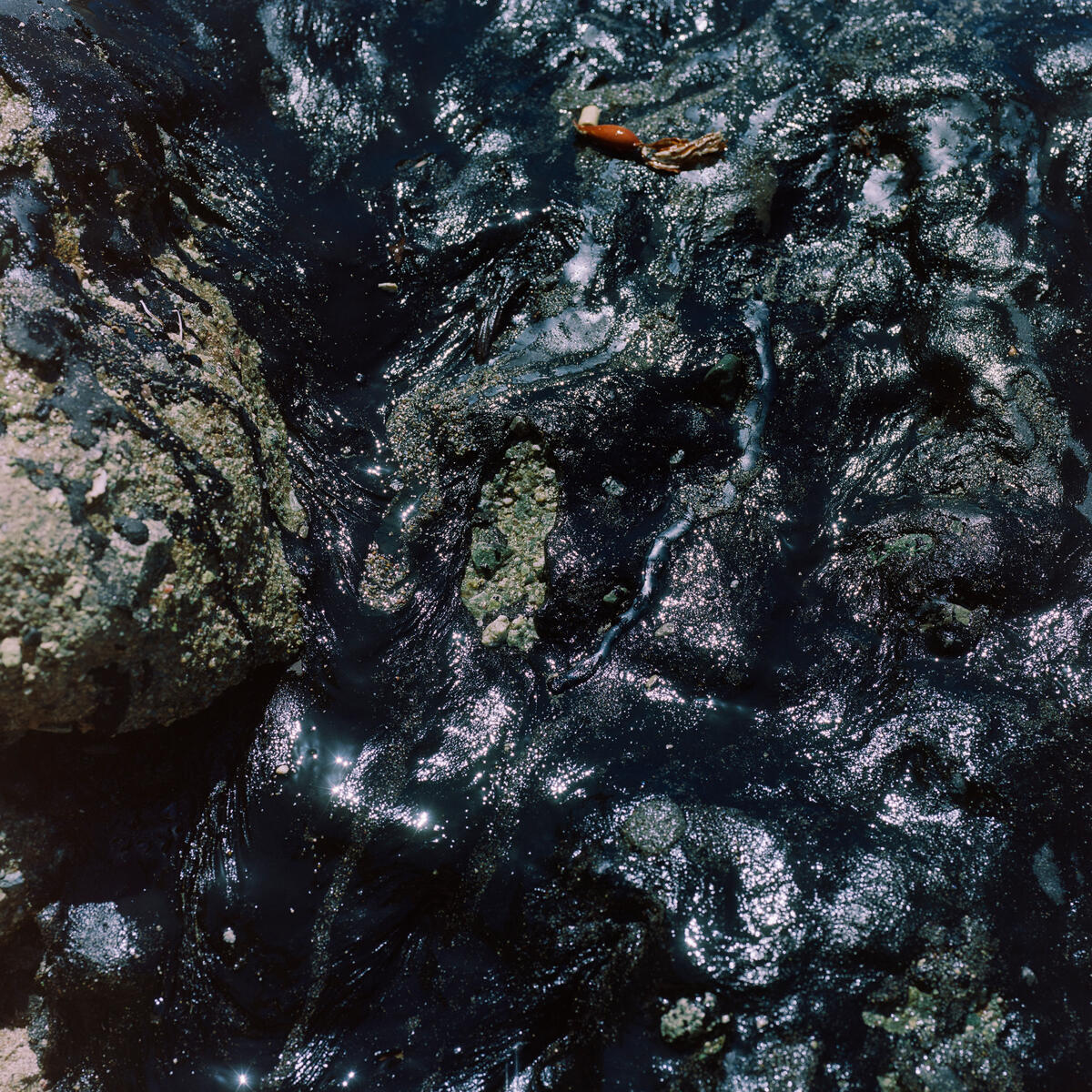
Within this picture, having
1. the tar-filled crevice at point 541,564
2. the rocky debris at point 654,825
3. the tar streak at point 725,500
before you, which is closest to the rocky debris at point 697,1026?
the tar-filled crevice at point 541,564

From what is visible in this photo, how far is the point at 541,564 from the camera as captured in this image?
2.64 m

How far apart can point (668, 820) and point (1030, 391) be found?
212 cm

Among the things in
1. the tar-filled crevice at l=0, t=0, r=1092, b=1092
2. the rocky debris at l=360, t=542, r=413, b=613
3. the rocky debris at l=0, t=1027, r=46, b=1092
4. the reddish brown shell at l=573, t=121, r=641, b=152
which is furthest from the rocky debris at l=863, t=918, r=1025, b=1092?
the reddish brown shell at l=573, t=121, r=641, b=152

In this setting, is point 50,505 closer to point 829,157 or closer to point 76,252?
point 76,252

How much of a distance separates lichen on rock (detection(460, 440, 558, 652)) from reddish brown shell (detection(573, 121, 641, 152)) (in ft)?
5.20

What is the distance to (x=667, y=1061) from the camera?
195 centimetres

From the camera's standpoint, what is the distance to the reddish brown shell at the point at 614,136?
3.38 metres

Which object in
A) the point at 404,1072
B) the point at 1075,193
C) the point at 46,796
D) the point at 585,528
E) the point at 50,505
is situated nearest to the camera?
the point at 50,505

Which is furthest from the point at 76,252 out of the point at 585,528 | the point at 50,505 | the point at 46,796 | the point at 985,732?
the point at 985,732

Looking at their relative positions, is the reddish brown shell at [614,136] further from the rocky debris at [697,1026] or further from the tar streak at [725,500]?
the rocky debris at [697,1026]

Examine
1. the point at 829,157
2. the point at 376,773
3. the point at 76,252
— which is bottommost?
the point at 376,773

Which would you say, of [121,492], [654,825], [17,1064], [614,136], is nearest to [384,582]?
[121,492]

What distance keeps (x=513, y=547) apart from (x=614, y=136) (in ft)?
6.63

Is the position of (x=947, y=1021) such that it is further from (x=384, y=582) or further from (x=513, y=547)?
(x=384, y=582)
